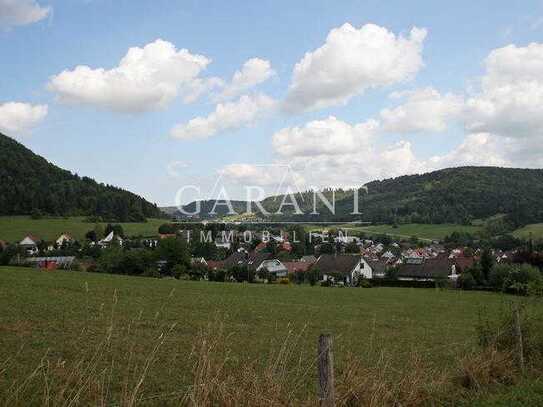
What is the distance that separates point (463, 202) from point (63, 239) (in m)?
120

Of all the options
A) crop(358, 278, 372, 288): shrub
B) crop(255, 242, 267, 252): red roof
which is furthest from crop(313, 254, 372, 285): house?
crop(255, 242, 267, 252): red roof

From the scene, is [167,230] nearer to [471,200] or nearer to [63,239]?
[63,239]

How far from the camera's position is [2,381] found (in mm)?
7102

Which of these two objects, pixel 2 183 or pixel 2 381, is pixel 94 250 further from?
pixel 2 381

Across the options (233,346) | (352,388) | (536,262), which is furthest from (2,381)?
(536,262)

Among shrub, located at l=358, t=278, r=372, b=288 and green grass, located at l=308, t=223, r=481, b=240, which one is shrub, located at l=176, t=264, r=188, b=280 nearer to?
shrub, located at l=358, t=278, r=372, b=288

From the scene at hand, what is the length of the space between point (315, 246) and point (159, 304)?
93.7m

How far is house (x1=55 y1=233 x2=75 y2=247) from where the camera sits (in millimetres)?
87287

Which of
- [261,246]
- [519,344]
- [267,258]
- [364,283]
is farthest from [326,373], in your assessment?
[261,246]

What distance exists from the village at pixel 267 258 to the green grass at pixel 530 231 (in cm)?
1170

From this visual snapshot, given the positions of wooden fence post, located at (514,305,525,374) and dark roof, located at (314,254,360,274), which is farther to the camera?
dark roof, located at (314,254,360,274)

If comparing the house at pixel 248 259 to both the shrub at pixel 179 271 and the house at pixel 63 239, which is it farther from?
the house at pixel 63 239

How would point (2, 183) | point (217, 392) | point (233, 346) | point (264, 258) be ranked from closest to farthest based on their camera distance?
point (217, 392) → point (233, 346) → point (264, 258) → point (2, 183)

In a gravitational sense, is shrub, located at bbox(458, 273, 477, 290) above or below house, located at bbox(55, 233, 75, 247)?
below
